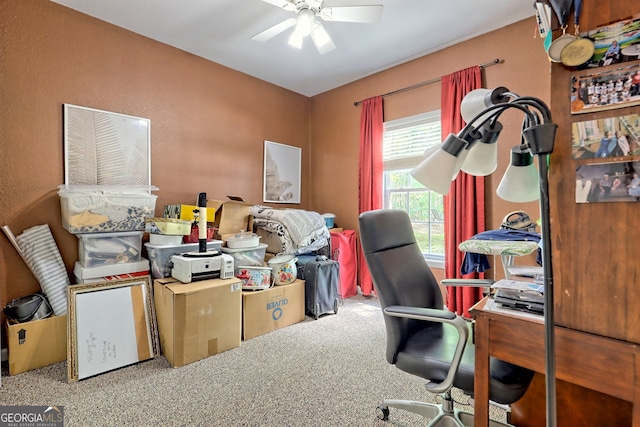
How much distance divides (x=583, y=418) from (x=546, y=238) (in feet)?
2.61

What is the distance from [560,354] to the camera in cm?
80

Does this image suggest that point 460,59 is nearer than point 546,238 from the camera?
No

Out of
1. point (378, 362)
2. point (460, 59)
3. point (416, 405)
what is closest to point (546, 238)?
point (416, 405)

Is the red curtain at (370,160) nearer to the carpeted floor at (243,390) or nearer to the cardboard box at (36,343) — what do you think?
the carpeted floor at (243,390)

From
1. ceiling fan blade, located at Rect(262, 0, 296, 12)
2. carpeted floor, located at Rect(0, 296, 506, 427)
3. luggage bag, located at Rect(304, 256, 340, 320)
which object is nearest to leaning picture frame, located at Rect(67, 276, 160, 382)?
carpeted floor, located at Rect(0, 296, 506, 427)

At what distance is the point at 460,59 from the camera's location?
300cm

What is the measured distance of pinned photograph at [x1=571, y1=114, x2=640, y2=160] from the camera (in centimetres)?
72

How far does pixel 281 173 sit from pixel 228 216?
1220mm

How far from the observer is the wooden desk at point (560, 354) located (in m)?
0.71

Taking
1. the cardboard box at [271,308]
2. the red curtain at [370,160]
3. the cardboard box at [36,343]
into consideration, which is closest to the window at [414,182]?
the red curtain at [370,160]

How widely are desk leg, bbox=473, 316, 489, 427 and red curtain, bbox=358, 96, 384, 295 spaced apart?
2.62 m

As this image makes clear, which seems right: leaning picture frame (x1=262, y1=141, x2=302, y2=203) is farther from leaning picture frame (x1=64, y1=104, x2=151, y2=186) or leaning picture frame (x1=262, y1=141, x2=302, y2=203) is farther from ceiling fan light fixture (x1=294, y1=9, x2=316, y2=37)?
ceiling fan light fixture (x1=294, y1=9, x2=316, y2=37)

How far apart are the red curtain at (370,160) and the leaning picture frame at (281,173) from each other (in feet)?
3.24

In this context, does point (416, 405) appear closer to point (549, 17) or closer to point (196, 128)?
point (549, 17)
